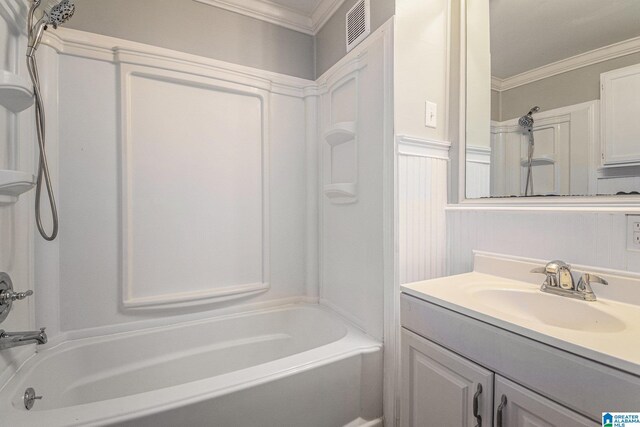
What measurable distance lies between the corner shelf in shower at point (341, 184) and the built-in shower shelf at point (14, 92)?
1.32 meters

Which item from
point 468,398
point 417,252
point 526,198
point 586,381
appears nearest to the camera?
point 586,381

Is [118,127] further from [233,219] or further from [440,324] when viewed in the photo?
[440,324]

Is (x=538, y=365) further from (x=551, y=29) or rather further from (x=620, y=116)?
(x=551, y=29)

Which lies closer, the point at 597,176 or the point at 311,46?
the point at 597,176

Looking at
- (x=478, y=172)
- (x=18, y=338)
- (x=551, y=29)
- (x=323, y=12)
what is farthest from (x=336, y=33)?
(x=18, y=338)

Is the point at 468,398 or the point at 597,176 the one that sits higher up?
the point at 597,176

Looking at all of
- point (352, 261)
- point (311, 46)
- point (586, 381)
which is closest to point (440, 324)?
point (586, 381)

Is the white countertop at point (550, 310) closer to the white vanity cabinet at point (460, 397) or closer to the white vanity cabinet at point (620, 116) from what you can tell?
the white vanity cabinet at point (460, 397)

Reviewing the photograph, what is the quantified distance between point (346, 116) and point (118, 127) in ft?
4.16

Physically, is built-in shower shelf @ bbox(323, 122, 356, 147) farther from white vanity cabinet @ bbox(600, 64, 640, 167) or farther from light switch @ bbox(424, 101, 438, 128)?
white vanity cabinet @ bbox(600, 64, 640, 167)

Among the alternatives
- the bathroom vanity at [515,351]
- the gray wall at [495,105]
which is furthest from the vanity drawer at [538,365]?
the gray wall at [495,105]

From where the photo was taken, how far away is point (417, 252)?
1394 millimetres

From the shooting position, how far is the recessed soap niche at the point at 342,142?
1.60 m

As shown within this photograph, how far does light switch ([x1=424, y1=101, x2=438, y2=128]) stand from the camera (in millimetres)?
1419
